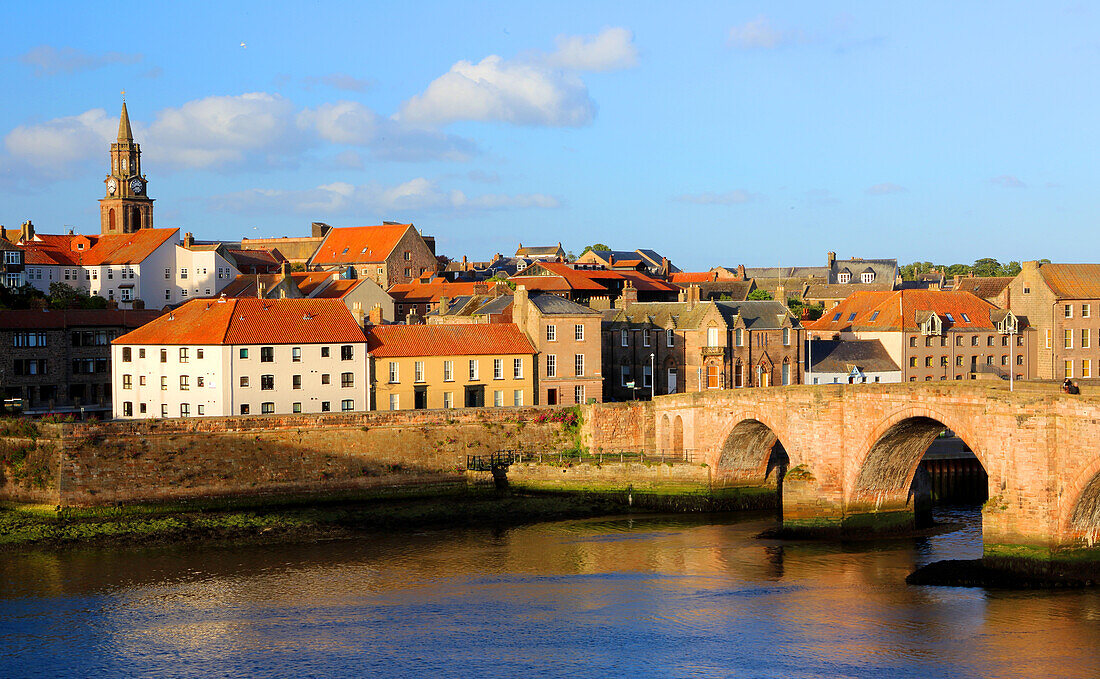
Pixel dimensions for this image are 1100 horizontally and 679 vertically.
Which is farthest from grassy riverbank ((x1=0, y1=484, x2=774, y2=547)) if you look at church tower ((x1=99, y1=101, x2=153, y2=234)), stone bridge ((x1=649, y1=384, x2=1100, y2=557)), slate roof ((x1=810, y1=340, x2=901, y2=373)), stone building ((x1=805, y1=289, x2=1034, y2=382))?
church tower ((x1=99, y1=101, x2=153, y2=234))

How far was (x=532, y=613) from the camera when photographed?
4325 cm

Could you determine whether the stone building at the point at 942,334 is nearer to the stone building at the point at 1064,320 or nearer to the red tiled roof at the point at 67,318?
the stone building at the point at 1064,320

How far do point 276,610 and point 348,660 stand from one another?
6586 mm

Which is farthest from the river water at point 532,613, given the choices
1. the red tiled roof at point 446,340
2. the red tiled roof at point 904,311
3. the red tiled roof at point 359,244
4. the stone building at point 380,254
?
the red tiled roof at point 359,244

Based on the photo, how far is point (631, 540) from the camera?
182 feet

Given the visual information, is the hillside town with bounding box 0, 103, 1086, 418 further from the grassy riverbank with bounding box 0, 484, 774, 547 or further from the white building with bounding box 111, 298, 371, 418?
the grassy riverbank with bounding box 0, 484, 774, 547

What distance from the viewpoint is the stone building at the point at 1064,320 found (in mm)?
86750

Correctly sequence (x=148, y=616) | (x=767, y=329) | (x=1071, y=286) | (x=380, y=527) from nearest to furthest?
(x=148, y=616) < (x=380, y=527) < (x=767, y=329) < (x=1071, y=286)

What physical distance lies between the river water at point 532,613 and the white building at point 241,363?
14.2 metres

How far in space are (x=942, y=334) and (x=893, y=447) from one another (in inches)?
1479

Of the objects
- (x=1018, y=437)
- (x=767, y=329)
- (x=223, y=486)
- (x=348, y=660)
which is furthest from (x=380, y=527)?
(x=767, y=329)

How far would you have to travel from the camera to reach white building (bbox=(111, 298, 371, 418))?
66250 mm

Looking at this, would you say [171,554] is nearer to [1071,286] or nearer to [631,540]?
[631,540]

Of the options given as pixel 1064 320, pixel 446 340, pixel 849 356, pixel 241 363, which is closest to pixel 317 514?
pixel 241 363
